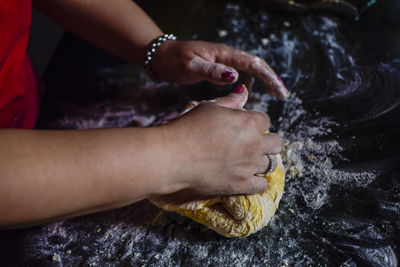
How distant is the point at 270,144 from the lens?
0.74 meters

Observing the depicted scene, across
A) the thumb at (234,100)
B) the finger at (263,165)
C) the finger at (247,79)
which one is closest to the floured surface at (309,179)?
the finger at (247,79)

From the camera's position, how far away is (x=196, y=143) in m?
0.67

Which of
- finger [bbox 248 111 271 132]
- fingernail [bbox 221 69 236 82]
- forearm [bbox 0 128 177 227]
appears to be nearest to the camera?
forearm [bbox 0 128 177 227]

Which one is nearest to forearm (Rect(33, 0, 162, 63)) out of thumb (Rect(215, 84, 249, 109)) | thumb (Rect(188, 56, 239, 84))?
thumb (Rect(188, 56, 239, 84))

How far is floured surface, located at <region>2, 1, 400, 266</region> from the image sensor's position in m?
0.78

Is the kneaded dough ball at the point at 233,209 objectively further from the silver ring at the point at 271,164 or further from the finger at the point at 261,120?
the finger at the point at 261,120

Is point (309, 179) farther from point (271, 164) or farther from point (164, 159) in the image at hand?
point (164, 159)

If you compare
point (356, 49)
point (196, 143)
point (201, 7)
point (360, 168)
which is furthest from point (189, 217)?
point (201, 7)

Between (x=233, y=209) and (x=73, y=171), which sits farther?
(x=233, y=209)

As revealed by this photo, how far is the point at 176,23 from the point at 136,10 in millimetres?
503

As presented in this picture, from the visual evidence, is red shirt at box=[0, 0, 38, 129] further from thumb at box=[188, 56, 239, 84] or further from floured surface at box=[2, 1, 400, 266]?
thumb at box=[188, 56, 239, 84]

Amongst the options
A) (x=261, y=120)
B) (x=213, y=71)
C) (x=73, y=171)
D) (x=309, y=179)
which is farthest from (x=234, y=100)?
(x=73, y=171)

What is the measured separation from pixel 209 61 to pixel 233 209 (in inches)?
21.6

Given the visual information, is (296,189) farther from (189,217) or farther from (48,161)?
(48,161)
